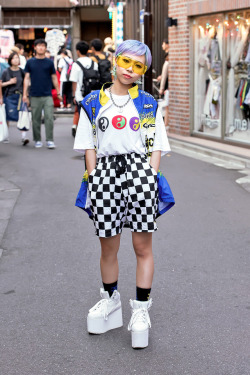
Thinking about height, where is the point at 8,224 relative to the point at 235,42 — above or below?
below

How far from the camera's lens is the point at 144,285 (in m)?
4.24

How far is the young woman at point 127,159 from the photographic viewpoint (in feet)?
13.4

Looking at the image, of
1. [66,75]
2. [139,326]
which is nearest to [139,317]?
[139,326]

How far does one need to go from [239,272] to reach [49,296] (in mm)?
1566

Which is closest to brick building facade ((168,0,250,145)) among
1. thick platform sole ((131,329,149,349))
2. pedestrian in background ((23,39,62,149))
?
pedestrian in background ((23,39,62,149))

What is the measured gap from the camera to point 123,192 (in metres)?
4.12

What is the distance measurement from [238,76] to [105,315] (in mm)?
9264

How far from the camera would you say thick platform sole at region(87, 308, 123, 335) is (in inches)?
170

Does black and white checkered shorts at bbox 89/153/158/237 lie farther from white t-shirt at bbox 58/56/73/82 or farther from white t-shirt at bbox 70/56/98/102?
white t-shirt at bbox 58/56/73/82

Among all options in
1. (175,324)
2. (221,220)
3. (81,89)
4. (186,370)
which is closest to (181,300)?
(175,324)

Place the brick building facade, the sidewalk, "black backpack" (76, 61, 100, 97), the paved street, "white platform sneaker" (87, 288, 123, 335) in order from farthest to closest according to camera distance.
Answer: the brick building facade
"black backpack" (76, 61, 100, 97)
the sidewalk
"white platform sneaker" (87, 288, 123, 335)
the paved street

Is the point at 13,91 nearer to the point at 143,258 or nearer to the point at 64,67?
the point at 64,67

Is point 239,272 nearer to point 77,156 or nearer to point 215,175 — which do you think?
point 215,175

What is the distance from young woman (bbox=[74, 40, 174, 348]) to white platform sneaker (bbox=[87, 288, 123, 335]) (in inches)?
7.7
